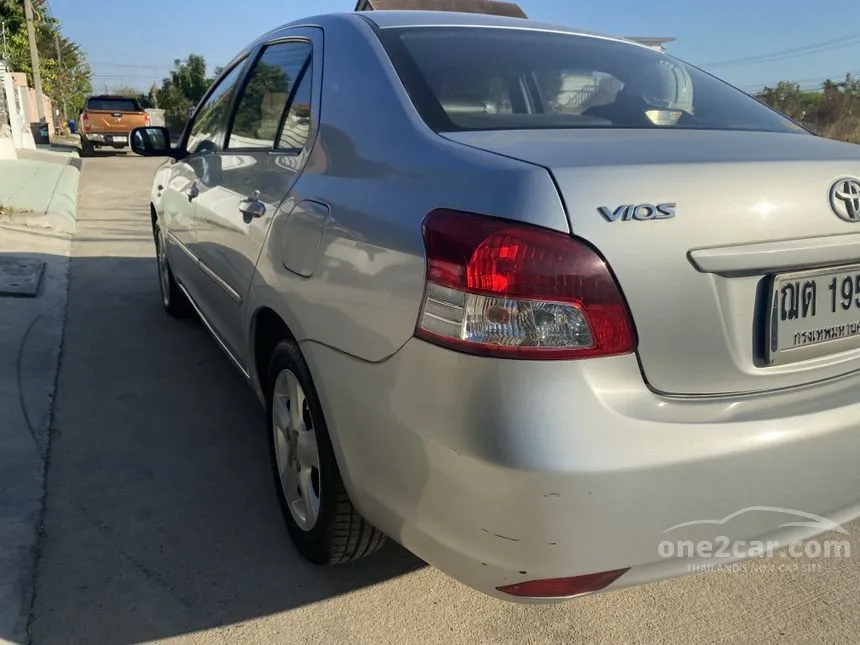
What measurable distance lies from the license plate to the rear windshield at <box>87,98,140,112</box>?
22.5 m

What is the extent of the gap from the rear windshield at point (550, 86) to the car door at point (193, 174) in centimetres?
138

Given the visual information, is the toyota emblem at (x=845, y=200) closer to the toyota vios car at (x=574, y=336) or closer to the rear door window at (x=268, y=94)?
the toyota vios car at (x=574, y=336)

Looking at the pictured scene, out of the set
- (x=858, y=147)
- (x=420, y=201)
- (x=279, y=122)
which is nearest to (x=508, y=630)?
(x=420, y=201)

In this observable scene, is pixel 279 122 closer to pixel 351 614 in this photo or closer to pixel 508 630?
pixel 351 614

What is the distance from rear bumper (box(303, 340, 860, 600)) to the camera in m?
1.44

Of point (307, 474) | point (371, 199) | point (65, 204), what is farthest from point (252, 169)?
point (65, 204)

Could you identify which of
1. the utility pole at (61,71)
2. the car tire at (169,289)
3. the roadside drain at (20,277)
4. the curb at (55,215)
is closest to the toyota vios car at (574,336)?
the car tire at (169,289)

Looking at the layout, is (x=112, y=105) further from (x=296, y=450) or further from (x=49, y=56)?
(x=49, y=56)

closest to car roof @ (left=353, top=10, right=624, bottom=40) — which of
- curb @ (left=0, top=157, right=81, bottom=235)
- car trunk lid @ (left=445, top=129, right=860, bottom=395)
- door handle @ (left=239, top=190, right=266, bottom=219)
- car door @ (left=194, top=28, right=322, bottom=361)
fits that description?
car door @ (left=194, top=28, right=322, bottom=361)

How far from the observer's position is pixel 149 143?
13.4ft

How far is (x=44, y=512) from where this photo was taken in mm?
2645

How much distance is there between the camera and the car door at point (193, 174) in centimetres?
341

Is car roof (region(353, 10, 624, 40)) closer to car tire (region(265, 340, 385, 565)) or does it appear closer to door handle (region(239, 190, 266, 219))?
door handle (region(239, 190, 266, 219))

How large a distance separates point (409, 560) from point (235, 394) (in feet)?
5.57
